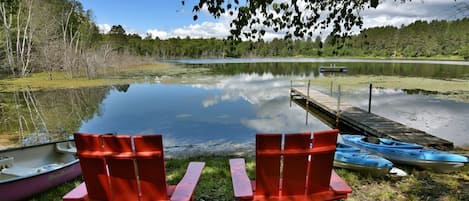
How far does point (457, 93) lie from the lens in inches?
750

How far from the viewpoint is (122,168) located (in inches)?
93.7

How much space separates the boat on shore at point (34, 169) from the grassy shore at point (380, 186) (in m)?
0.15

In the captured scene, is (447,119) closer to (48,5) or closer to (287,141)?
(287,141)

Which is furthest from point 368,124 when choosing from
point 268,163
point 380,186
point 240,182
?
point 268,163

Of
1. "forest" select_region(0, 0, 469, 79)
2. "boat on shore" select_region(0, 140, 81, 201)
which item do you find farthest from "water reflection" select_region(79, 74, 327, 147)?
"boat on shore" select_region(0, 140, 81, 201)

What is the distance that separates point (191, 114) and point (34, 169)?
8775mm

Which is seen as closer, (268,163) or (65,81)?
(268,163)

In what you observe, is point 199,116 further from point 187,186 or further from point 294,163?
point 294,163

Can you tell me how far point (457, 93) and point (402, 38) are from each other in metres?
80.6

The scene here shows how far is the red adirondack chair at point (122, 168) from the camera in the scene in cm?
228

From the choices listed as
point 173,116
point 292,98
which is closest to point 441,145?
point 173,116

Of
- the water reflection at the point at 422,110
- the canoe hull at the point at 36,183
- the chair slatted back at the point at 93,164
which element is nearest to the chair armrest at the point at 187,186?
the chair slatted back at the point at 93,164

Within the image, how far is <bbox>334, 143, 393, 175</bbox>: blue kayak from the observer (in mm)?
4613

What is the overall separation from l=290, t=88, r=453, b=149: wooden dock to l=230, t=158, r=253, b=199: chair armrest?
6.91 meters
